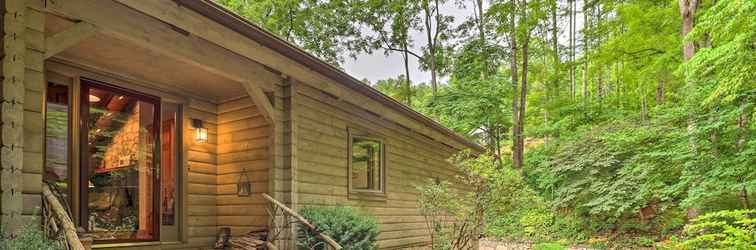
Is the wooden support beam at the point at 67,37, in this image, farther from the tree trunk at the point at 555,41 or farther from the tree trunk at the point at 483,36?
the tree trunk at the point at 483,36

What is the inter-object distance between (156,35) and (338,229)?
2.91 m

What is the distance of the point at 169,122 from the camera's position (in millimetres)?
5809

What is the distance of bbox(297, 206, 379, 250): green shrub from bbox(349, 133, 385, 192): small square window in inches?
44.5

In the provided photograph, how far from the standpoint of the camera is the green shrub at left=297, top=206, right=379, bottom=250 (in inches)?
212

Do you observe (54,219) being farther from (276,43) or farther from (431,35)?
(431,35)

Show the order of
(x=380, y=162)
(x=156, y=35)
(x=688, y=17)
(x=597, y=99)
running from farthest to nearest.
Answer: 1. (x=597, y=99)
2. (x=688, y=17)
3. (x=380, y=162)
4. (x=156, y=35)

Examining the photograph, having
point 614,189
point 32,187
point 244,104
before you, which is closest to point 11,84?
point 32,187

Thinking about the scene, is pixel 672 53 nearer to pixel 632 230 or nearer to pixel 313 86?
pixel 632 230

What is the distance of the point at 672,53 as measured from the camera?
10.1 meters

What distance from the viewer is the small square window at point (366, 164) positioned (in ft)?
23.2

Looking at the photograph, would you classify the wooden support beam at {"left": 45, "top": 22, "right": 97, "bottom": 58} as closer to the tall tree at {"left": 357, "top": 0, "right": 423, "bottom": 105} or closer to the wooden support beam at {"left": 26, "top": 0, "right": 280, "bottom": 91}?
the wooden support beam at {"left": 26, "top": 0, "right": 280, "bottom": 91}

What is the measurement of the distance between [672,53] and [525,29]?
674cm

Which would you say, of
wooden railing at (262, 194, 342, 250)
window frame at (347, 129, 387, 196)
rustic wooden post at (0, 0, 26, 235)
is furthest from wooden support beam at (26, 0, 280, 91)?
window frame at (347, 129, 387, 196)

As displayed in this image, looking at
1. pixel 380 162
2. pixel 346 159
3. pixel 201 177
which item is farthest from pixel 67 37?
pixel 380 162
